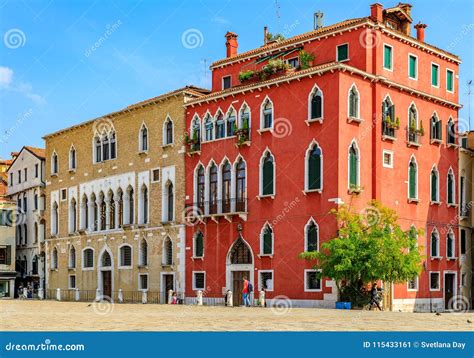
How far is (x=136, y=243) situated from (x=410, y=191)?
52.5 feet

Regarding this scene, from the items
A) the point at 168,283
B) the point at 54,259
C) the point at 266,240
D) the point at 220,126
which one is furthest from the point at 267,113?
the point at 54,259

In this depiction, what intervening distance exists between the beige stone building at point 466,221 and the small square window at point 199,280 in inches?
508

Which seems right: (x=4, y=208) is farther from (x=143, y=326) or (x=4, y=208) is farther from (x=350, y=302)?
(x=143, y=326)

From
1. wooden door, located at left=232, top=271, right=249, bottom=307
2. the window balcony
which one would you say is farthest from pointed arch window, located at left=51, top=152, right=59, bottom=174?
wooden door, located at left=232, top=271, right=249, bottom=307

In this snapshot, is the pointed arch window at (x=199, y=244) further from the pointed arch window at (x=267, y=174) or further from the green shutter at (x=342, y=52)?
the green shutter at (x=342, y=52)

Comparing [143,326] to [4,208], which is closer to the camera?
[143,326]

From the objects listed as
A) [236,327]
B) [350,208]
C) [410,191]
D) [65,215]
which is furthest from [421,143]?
[65,215]

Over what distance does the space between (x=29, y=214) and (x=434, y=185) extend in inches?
1322

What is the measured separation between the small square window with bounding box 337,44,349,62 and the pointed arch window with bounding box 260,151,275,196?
5.41m

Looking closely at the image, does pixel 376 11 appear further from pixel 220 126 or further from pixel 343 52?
pixel 220 126

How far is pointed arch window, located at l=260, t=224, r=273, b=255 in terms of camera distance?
37.2 m

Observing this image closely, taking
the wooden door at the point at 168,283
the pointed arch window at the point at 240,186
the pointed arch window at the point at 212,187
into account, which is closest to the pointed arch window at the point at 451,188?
the pointed arch window at the point at 240,186

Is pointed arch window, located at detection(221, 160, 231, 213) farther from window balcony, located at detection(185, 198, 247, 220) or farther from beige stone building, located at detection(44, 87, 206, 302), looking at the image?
beige stone building, located at detection(44, 87, 206, 302)
